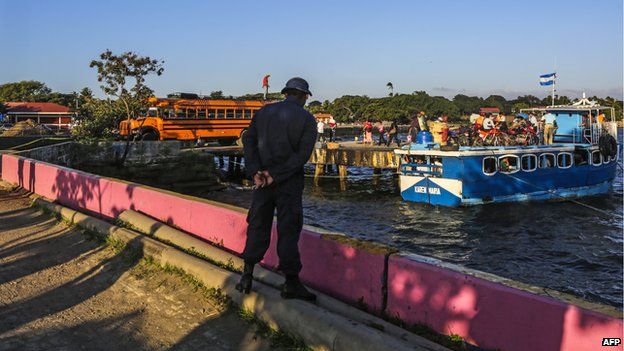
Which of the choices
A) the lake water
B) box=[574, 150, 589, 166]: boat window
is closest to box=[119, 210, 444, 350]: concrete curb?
the lake water

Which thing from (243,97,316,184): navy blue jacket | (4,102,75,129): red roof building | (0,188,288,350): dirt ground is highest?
(4,102,75,129): red roof building

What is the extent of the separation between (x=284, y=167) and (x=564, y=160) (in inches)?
836

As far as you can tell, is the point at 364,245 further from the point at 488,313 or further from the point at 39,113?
the point at 39,113

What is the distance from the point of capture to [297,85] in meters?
4.23

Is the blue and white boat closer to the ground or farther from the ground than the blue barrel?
closer to the ground

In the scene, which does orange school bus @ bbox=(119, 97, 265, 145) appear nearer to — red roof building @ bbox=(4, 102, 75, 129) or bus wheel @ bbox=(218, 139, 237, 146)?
bus wheel @ bbox=(218, 139, 237, 146)

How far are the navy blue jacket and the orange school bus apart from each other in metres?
24.5

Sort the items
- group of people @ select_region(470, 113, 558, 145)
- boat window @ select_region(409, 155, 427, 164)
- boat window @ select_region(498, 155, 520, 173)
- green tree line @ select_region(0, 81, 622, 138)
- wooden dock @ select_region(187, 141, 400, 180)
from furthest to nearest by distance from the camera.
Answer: green tree line @ select_region(0, 81, 622, 138) < wooden dock @ select_region(187, 141, 400, 180) < group of people @ select_region(470, 113, 558, 145) < boat window @ select_region(409, 155, 427, 164) < boat window @ select_region(498, 155, 520, 173)

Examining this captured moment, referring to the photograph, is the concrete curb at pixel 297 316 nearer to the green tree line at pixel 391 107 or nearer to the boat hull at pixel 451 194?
the boat hull at pixel 451 194

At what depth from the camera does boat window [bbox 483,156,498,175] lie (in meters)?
20.1

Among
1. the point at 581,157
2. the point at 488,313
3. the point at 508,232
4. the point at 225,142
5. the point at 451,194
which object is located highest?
the point at 225,142

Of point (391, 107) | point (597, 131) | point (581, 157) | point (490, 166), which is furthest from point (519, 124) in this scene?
point (391, 107)

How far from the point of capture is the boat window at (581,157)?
74.8 ft

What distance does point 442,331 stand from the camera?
12.9ft
